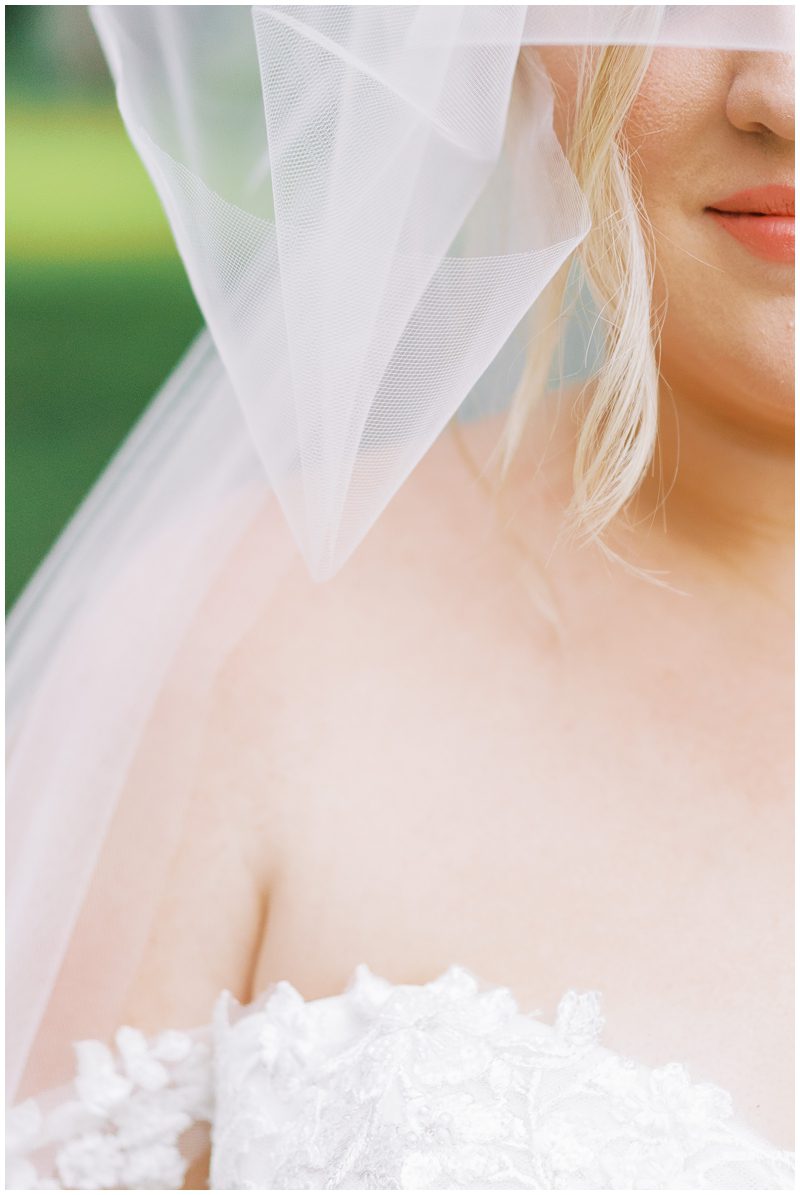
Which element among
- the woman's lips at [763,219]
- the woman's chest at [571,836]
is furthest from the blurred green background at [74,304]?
the woman's lips at [763,219]

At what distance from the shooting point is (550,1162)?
2.35ft

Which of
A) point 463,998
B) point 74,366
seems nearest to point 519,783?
point 463,998

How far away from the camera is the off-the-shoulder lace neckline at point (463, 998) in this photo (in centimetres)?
77

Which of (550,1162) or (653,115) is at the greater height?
(653,115)

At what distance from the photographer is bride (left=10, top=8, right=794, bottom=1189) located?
739 mm

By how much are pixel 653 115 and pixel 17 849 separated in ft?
2.42

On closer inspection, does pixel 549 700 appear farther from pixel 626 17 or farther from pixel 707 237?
pixel 626 17

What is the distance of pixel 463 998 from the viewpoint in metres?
0.79

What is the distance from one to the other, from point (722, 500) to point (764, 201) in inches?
11.1

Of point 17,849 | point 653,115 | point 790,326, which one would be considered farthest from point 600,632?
point 17,849

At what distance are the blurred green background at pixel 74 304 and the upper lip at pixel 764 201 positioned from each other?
287 cm

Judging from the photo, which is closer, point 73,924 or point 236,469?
point 73,924

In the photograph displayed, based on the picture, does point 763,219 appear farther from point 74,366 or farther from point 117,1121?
point 74,366

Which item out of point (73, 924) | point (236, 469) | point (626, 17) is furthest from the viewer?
point (236, 469)
